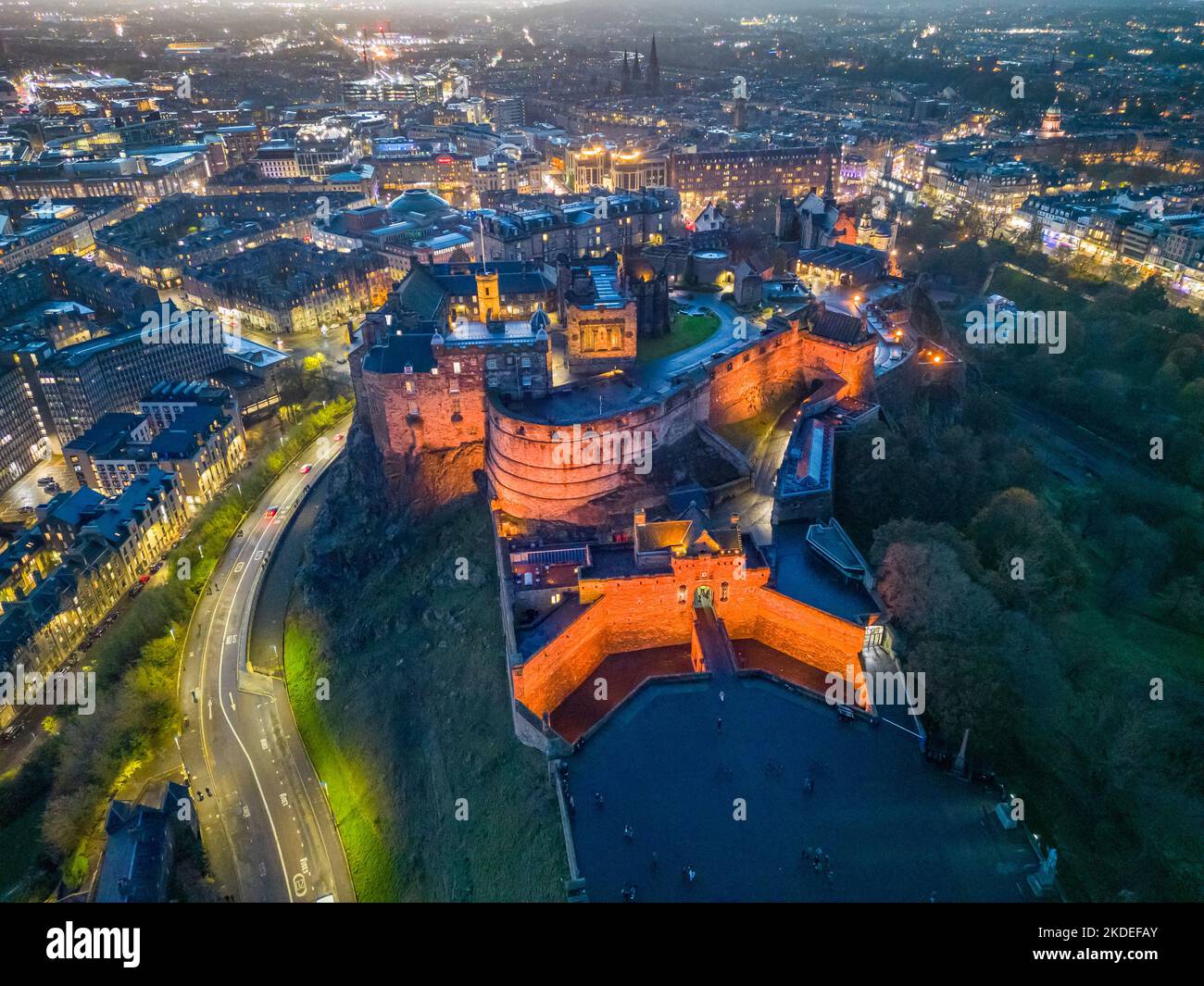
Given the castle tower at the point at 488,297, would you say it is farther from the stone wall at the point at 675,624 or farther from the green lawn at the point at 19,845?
the green lawn at the point at 19,845

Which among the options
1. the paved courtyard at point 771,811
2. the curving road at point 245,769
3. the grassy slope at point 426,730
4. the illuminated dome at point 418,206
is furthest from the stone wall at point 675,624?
the illuminated dome at point 418,206

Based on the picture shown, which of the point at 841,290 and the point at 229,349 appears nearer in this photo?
the point at 841,290

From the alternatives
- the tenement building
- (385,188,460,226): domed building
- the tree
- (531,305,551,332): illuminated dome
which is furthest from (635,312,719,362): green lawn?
(385,188,460,226): domed building

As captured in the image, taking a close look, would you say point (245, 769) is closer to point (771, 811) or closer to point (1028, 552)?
point (771, 811)

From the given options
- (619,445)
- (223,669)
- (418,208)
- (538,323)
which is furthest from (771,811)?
(418,208)

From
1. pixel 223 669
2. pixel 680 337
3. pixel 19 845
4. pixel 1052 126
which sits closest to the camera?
pixel 19 845

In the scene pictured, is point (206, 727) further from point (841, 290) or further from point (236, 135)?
point (236, 135)
